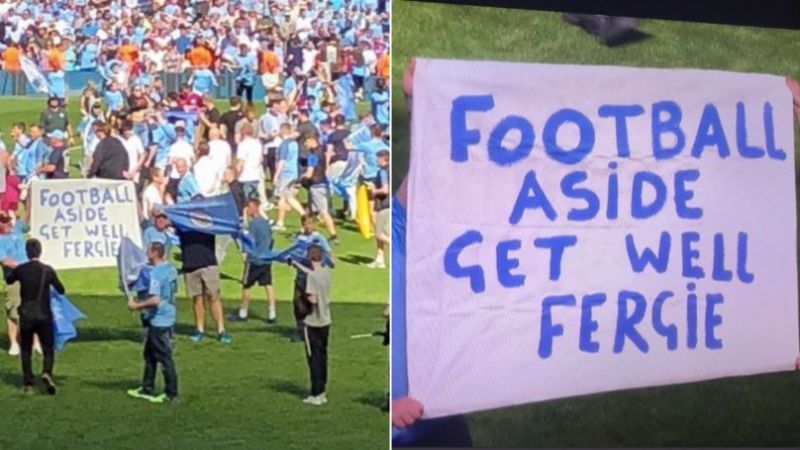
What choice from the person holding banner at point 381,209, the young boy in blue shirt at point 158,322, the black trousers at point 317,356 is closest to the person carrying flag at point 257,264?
the black trousers at point 317,356

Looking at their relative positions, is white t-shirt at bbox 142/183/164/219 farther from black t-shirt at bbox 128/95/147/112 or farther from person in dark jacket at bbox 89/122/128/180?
black t-shirt at bbox 128/95/147/112

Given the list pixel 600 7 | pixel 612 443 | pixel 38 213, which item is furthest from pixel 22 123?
pixel 612 443

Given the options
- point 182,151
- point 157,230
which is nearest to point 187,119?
point 182,151

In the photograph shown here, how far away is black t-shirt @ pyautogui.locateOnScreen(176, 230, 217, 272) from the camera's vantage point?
247 inches

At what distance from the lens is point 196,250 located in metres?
6.29

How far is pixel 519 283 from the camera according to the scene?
6637 mm

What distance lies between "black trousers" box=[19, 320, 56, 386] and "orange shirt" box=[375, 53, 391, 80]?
2119mm

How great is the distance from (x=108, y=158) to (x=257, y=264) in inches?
36.4

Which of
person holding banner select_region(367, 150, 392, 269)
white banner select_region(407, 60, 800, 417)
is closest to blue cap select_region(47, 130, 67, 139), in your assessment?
person holding banner select_region(367, 150, 392, 269)

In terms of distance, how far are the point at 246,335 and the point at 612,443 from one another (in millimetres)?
2125

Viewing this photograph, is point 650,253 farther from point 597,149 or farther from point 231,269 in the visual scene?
point 231,269

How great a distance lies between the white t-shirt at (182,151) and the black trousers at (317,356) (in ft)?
3.47

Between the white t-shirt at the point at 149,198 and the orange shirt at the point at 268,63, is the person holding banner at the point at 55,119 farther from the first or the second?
the orange shirt at the point at 268,63

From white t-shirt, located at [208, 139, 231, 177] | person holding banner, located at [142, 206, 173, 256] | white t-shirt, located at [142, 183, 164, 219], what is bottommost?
person holding banner, located at [142, 206, 173, 256]
